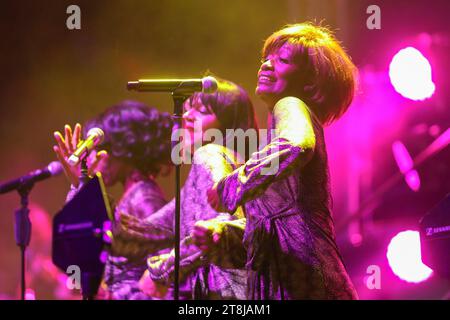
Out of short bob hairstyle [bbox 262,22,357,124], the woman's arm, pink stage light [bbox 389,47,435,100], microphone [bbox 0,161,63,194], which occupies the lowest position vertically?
the woman's arm

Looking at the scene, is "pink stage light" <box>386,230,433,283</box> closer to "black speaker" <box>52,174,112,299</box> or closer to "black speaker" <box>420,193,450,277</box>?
"black speaker" <box>420,193,450,277</box>

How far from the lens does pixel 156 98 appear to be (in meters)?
5.07

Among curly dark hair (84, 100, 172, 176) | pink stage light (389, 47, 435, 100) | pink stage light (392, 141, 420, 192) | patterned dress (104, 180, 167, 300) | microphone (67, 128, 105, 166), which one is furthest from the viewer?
pink stage light (392, 141, 420, 192)

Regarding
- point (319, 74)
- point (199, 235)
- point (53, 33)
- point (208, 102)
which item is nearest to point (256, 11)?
point (53, 33)

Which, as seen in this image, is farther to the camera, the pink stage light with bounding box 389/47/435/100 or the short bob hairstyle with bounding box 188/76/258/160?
the pink stage light with bounding box 389/47/435/100

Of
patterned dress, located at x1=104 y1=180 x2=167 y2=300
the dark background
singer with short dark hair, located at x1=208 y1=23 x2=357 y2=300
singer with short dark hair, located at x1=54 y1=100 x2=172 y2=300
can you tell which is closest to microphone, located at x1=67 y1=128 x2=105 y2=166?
singer with short dark hair, located at x1=208 y1=23 x2=357 y2=300

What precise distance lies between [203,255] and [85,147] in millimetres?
663

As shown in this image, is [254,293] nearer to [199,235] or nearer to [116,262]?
[199,235]

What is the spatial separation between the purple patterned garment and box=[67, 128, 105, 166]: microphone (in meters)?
0.74

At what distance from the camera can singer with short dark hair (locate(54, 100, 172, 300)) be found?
3793 mm

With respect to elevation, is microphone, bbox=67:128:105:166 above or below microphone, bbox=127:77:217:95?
below

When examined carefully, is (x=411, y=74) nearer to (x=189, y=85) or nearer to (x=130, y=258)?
(x=130, y=258)

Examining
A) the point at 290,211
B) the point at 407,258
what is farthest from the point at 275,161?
the point at 407,258
